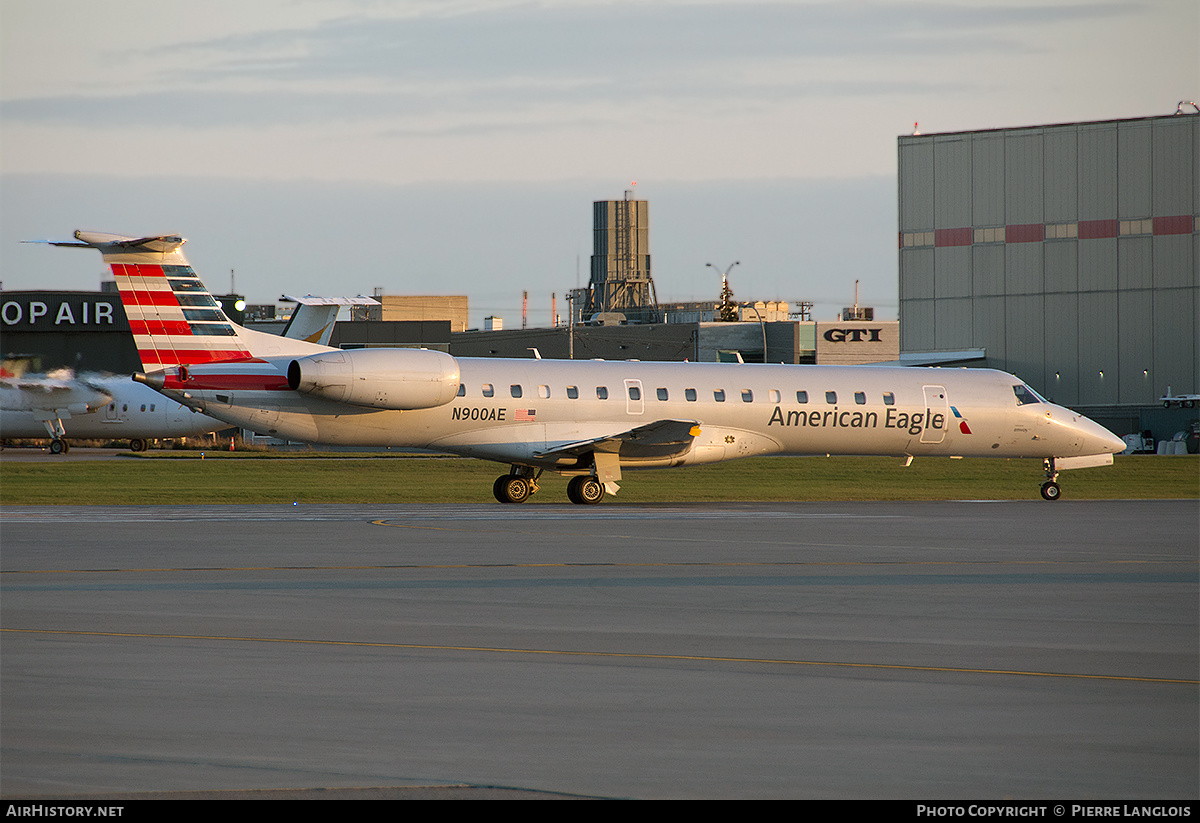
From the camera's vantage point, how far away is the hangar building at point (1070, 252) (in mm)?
60000

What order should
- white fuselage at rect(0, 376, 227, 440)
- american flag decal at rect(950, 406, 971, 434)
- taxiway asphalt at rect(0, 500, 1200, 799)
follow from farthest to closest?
white fuselage at rect(0, 376, 227, 440), american flag decal at rect(950, 406, 971, 434), taxiway asphalt at rect(0, 500, 1200, 799)

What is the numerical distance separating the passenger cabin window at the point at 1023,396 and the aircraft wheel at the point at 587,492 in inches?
400

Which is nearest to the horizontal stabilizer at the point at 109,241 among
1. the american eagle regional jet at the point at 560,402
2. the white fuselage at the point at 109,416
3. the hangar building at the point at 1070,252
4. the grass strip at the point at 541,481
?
the american eagle regional jet at the point at 560,402

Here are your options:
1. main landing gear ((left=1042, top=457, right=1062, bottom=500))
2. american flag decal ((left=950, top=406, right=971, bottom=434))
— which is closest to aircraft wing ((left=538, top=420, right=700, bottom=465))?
american flag decal ((left=950, top=406, right=971, bottom=434))

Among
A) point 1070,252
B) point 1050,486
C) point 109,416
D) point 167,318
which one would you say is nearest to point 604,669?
point 167,318

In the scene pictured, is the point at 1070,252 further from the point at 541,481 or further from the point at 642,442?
the point at 642,442

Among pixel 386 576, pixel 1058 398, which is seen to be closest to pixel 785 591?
pixel 386 576

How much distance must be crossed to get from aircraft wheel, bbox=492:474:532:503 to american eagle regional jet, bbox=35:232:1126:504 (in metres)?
0.03

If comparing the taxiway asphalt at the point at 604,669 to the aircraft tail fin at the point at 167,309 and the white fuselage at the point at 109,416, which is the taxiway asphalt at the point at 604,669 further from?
the white fuselage at the point at 109,416

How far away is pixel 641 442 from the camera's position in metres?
27.4

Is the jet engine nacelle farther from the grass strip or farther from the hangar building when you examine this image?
the hangar building

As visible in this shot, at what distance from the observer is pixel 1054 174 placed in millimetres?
61875

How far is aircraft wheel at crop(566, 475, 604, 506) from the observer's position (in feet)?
90.1
